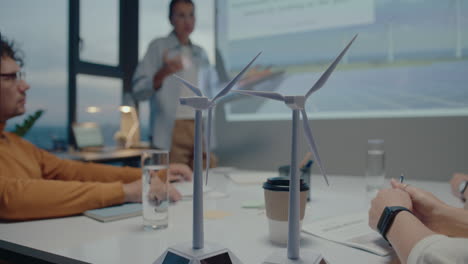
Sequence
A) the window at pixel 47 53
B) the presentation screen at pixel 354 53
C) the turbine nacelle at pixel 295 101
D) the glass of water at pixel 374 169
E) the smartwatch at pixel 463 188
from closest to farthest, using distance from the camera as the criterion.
→ 1. the turbine nacelle at pixel 295 101
2. the smartwatch at pixel 463 188
3. the glass of water at pixel 374 169
4. the presentation screen at pixel 354 53
5. the window at pixel 47 53

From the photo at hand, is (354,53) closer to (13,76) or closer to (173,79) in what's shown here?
(173,79)

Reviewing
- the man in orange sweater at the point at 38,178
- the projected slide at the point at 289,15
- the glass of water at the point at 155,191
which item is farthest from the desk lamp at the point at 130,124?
the glass of water at the point at 155,191

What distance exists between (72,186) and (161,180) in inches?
10.7

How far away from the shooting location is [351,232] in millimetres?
834

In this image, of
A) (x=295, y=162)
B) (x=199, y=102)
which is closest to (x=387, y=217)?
(x=295, y=162)

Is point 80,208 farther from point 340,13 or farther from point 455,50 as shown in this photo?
point 455,50

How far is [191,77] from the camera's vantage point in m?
2.60

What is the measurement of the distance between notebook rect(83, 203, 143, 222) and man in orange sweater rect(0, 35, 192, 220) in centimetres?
2

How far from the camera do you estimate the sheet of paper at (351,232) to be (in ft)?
2.42

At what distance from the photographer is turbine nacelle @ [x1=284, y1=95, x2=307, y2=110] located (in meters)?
0.52

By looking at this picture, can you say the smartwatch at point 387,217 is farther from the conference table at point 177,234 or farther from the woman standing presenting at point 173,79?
the woman standing presenting at point 173,79

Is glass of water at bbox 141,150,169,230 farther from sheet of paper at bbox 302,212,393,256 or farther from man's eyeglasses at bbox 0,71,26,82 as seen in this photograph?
man's eyeglasses at bbox 0,71,26,82

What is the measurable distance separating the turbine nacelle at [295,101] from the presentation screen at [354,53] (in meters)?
1.41

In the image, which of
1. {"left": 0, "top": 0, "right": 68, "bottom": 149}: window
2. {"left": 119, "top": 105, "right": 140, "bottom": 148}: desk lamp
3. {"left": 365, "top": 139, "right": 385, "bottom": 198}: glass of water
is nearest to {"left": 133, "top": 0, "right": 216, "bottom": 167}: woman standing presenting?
{"left": 119, "top": 105, "right": 140, "bottom": 148}: desk lamp
